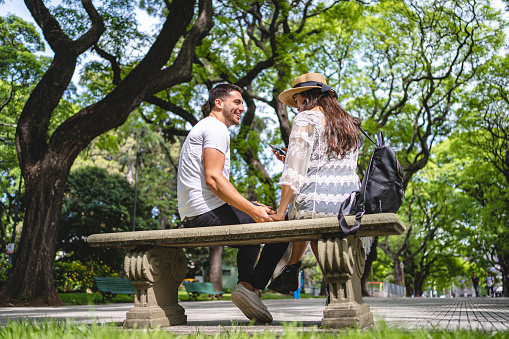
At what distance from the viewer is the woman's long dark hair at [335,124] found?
3789 mm

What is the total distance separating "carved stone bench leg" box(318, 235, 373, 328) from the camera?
10.8 feet

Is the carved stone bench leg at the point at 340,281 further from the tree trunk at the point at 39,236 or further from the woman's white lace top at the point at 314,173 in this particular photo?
the tree trunk at the point at 39,236

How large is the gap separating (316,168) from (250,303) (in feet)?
3.96

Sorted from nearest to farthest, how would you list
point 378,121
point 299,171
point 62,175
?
point 299,171 < point 62,175 < point 378,121

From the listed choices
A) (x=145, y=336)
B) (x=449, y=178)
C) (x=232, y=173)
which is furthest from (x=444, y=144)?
(x=145, y=336)

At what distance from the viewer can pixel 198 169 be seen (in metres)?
4.07

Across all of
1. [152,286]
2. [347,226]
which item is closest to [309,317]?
[152,286]

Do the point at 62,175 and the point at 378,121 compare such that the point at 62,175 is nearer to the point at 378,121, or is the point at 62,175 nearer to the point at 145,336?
the point at 145,336

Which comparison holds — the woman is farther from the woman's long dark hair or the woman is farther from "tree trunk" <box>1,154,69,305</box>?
"tree trunk" <box>1,154,69,305</box>

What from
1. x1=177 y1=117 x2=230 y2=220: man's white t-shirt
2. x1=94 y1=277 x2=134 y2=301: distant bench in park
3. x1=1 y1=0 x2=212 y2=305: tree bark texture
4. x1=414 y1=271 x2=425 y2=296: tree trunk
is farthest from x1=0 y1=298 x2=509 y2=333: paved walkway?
x1=414 y1=271 x2=425 y2=296: tree trunk

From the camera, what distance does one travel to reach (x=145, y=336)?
8.54 ft

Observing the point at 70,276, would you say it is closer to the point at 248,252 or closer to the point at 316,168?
the point at 248,252

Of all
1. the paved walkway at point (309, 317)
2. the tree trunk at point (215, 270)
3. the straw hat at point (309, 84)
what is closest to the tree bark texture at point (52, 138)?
the paved walkway at point (309, 317)

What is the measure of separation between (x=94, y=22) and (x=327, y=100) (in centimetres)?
1071
